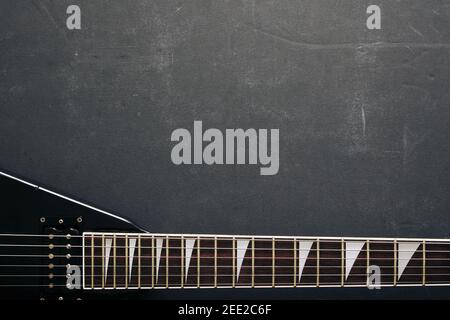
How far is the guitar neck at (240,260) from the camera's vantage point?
1.19 m

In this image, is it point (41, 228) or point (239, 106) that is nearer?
point (41, 228)

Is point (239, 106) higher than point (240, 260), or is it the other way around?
point (239, 106)

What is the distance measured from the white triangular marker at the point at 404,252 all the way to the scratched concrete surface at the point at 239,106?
0.18 metres

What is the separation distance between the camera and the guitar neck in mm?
1190

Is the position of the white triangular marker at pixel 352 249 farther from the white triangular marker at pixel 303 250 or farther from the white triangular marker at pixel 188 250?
the white triangular marker at pixel 188 250

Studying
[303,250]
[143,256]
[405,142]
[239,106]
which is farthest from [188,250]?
[405,142]

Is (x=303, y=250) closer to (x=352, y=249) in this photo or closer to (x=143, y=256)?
(x=352, y=249)

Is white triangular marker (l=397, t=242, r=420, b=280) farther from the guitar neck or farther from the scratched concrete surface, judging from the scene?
the scratched concrete surface

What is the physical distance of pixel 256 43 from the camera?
1376mm

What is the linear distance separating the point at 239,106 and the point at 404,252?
1.55 ft

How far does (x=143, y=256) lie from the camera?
119 centimetres
